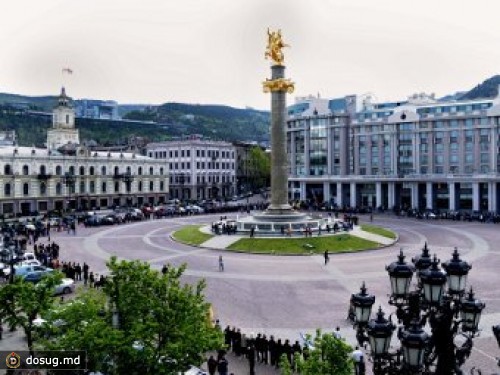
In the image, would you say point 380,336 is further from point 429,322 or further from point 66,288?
point 66,288

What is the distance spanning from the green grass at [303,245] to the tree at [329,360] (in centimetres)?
3951

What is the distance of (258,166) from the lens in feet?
547

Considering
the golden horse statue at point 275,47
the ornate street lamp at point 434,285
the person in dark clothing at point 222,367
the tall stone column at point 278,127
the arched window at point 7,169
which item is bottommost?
the person in dark clothing at point 222,367

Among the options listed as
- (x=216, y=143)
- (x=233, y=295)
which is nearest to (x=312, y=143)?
(x=216, y=143)

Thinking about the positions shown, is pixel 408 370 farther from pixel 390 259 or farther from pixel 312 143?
pixel 312 143

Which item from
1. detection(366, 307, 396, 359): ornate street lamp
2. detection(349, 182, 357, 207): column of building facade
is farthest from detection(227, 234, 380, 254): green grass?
detection(349, 182, 357, 207): column of building facade

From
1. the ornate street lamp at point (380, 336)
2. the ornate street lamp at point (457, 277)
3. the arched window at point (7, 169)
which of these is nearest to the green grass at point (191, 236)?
the arched window at point (7, 169)

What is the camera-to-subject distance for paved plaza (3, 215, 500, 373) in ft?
98.4

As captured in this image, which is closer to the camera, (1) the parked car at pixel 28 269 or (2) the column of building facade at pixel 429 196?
(1) the parked car at pixel 28 269

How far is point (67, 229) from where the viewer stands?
76688 mm

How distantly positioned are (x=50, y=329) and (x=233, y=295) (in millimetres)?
19779

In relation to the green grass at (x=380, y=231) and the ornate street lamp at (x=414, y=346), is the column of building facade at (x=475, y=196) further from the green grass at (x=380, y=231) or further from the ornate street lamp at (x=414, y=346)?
the ornate street lamp at (x=414, y=346)

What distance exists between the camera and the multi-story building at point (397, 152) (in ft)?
327

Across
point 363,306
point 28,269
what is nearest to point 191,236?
point 28,269
